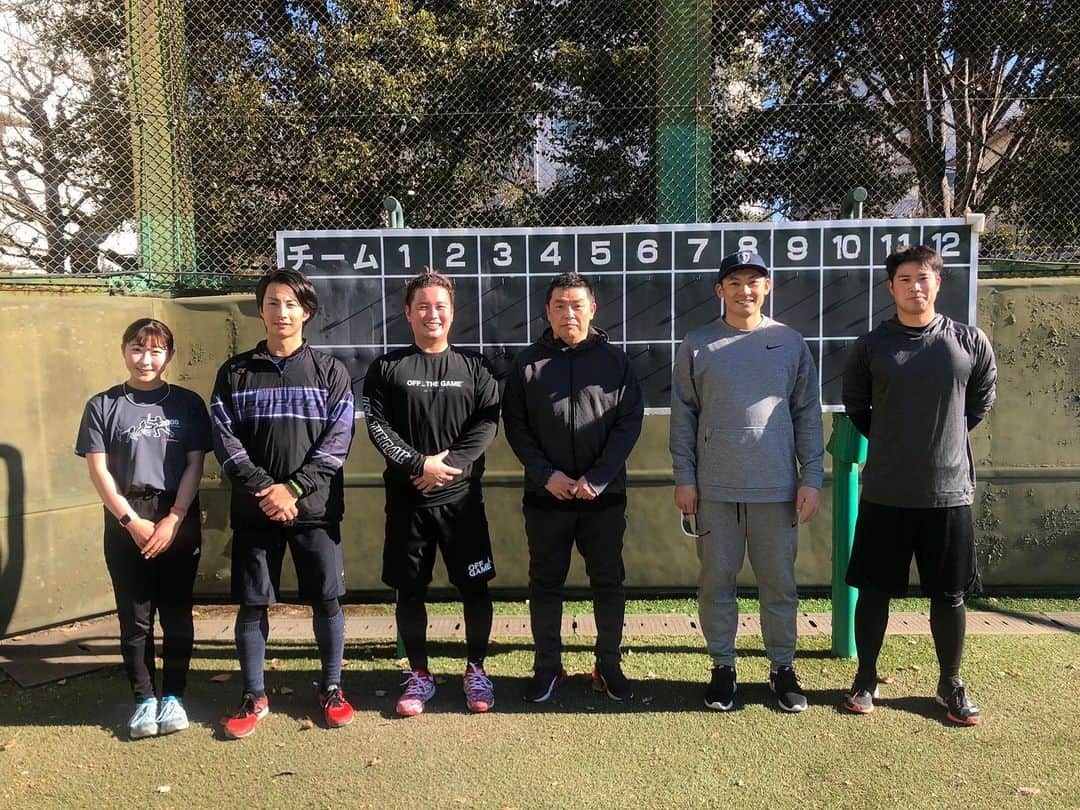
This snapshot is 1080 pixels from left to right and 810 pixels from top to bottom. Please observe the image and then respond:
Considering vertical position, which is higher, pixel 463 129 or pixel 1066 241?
pixel 463 129

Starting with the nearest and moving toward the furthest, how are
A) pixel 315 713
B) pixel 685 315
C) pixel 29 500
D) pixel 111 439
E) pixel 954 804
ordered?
pixel 954 804 → pixel 111 439 → pixel 315 713 → pixel 685 315 → pixel 29 500

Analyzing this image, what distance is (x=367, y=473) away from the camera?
4.52 meters

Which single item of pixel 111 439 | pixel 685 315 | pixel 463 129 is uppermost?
pixel 463 129

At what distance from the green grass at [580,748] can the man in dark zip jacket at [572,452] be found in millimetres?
368

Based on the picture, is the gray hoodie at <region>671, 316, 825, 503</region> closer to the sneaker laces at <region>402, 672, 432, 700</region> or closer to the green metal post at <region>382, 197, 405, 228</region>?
the sneaker laces at <region>402, 672, 432, 700</region>

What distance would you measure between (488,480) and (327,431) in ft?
5.22

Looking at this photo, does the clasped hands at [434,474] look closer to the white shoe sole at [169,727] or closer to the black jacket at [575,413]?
the black jacket at [575,413]

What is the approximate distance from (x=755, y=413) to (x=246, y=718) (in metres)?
2.47

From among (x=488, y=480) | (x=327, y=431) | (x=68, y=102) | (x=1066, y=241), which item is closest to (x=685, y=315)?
(x=488, y=480)

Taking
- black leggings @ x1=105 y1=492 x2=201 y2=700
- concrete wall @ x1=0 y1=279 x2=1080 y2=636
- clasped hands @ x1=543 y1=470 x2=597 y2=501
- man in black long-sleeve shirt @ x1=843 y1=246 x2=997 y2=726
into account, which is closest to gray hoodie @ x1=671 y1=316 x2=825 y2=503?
man in black long-sleeve shirt @ x1=843 y1=246 x2=997 y2=726

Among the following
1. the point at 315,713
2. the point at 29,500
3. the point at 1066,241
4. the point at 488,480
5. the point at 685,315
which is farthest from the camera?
the point at 1066,241

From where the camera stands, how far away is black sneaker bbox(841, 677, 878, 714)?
A: 3.15 meters

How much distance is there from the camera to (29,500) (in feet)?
13.2

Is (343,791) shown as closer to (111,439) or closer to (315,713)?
(315,713)
